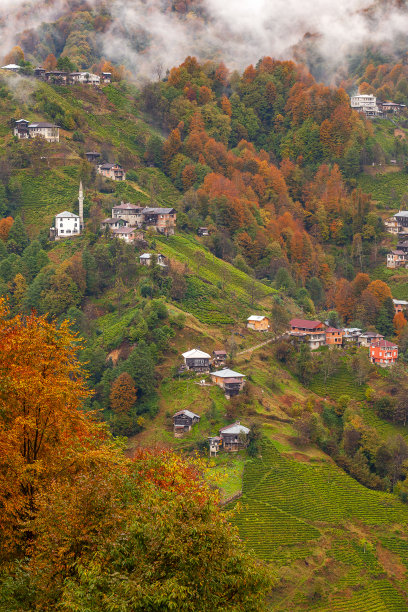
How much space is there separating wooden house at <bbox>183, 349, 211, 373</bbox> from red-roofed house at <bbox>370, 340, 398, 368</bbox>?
16.5 meters

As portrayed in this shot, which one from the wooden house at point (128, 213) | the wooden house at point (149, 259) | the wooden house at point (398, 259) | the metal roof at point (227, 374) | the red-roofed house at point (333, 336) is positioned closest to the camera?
the metal roof at point (227, 374)

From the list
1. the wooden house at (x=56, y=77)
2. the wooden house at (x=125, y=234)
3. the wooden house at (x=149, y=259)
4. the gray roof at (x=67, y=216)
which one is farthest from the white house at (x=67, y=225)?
the wooden house at (x=56, y=77)

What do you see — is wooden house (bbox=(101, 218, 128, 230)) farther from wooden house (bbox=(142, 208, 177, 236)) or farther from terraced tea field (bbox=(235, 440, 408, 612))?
terraced tea field (bbox=(235, 440, 408, 612))

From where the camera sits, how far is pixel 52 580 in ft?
52.3

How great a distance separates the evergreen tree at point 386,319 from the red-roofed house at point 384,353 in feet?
26.0

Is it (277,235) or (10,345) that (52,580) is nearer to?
(10,345)

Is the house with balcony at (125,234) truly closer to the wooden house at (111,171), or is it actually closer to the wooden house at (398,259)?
the wooden house at (111,171)

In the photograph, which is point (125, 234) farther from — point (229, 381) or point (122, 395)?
A: point (229, 381)

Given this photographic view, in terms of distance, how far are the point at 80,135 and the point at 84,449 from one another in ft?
214

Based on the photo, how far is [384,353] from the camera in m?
62.3

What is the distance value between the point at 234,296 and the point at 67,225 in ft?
52.7

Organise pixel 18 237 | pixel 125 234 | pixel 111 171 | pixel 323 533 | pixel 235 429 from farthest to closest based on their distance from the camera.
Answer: pixel 111 171 → pixel 18 237 → pixel 125 234 → pixel 235 429 → pixel 323 533

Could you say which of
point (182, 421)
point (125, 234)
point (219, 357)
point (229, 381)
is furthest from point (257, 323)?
point (182, 421)

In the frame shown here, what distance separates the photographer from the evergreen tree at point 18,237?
6619 cm
